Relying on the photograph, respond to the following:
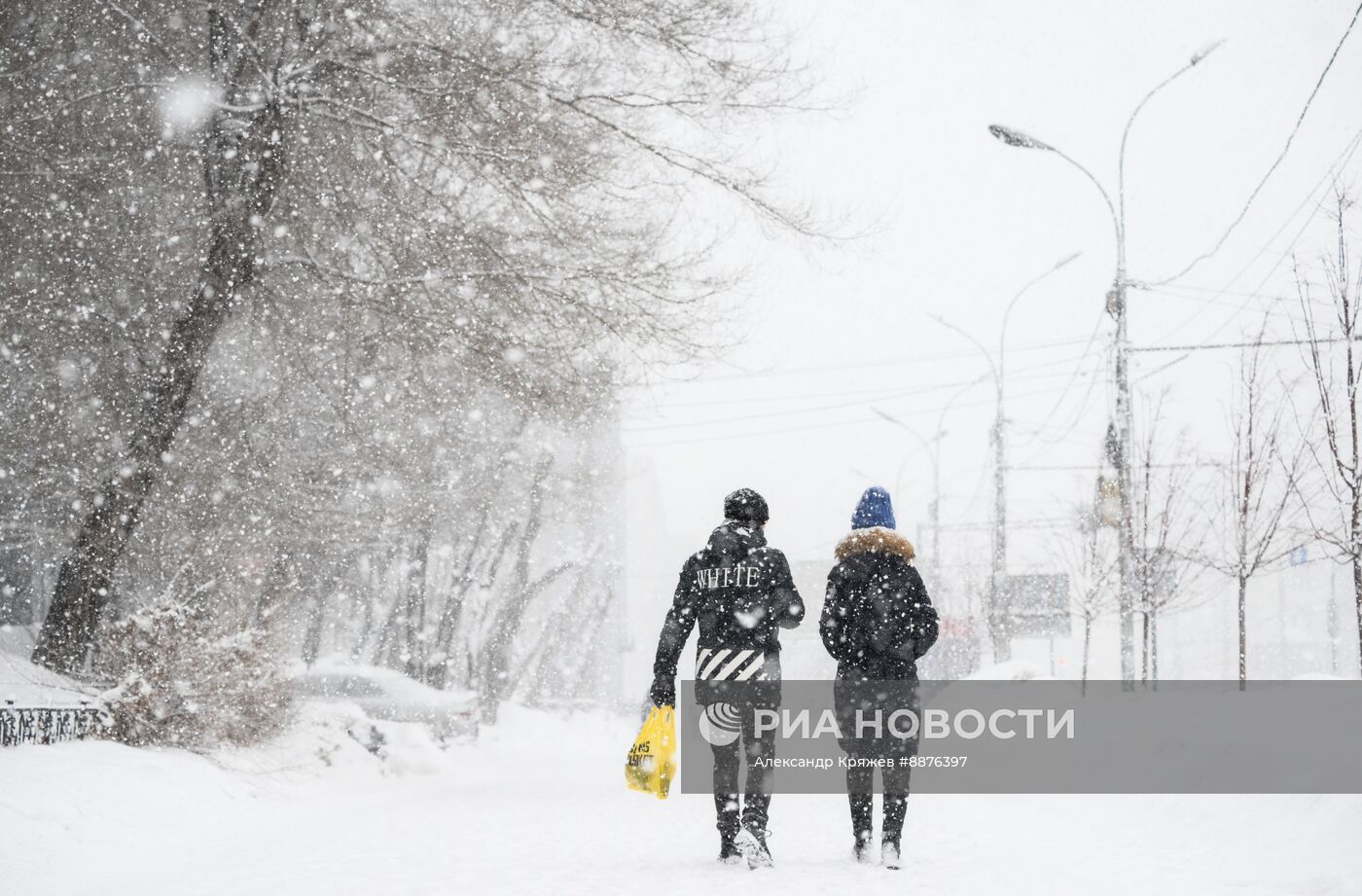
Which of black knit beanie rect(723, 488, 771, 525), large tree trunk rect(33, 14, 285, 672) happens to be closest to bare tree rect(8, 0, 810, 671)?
large tree trunk rect(33, 14, 285, 672)

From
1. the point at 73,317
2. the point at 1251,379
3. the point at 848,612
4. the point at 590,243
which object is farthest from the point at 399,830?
the point at 1251,379

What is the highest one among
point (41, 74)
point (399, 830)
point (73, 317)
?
point (41, 74)

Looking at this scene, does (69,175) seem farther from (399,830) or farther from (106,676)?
(399,830)

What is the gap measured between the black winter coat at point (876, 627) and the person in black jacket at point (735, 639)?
12.1 inches

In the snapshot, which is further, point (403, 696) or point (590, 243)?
point (403, 696)

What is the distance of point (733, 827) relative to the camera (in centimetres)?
698

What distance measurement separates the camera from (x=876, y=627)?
7199mm

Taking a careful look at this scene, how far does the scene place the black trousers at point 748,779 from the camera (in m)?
6.89

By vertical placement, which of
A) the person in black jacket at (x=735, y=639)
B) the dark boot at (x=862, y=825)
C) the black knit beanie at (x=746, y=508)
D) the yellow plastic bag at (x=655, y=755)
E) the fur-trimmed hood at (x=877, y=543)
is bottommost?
the dark boot at (x=862, y=825)

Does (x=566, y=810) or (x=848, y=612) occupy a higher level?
(x=848, y=612)

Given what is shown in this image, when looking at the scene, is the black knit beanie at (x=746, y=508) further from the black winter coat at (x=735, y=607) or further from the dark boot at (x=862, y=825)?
the dark boot at (x=862, y=825)

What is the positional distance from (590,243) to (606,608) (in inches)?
1120

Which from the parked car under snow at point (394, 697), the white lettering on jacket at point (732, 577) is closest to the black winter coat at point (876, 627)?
the white lettering on jacket at point (732, 577)

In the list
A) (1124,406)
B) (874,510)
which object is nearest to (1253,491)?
(1124,406)
